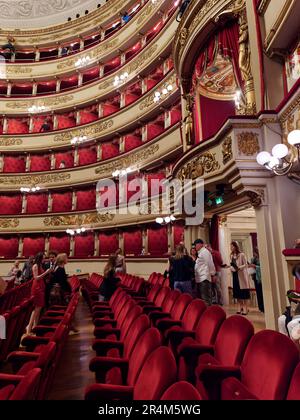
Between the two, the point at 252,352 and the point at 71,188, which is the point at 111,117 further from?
the point at 252,352

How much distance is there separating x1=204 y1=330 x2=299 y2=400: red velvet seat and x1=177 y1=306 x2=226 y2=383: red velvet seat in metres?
0.28

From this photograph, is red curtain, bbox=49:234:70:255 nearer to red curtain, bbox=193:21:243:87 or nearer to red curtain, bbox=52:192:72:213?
red curtain, bbox=52:192:72:213

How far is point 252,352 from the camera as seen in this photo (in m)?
1.11

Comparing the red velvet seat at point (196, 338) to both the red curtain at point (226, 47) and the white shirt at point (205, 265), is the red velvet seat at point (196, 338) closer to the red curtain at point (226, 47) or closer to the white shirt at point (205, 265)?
the white shirt at point (205, 265)

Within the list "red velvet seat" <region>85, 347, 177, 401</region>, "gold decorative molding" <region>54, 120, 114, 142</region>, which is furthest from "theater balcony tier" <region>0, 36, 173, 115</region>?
"red velvet seat" <region>85, 347, 177, 401</region>

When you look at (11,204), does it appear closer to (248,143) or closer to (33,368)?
(248,143)

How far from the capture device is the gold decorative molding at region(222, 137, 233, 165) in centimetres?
286

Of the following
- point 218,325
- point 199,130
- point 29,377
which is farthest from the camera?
point 199,130

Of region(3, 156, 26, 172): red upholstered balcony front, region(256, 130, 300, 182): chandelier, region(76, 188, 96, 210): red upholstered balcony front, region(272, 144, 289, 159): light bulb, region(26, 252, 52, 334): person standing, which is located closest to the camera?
region(272, 144, 289, 159): light bulb

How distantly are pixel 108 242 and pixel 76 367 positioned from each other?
6480mm

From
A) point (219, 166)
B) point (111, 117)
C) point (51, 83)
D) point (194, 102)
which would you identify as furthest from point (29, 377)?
point (51, 83)

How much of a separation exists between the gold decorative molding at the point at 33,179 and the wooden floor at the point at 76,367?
679 cm

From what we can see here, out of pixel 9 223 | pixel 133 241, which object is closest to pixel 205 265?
pixel 133 241

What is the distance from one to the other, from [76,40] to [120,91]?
13.3 ft
